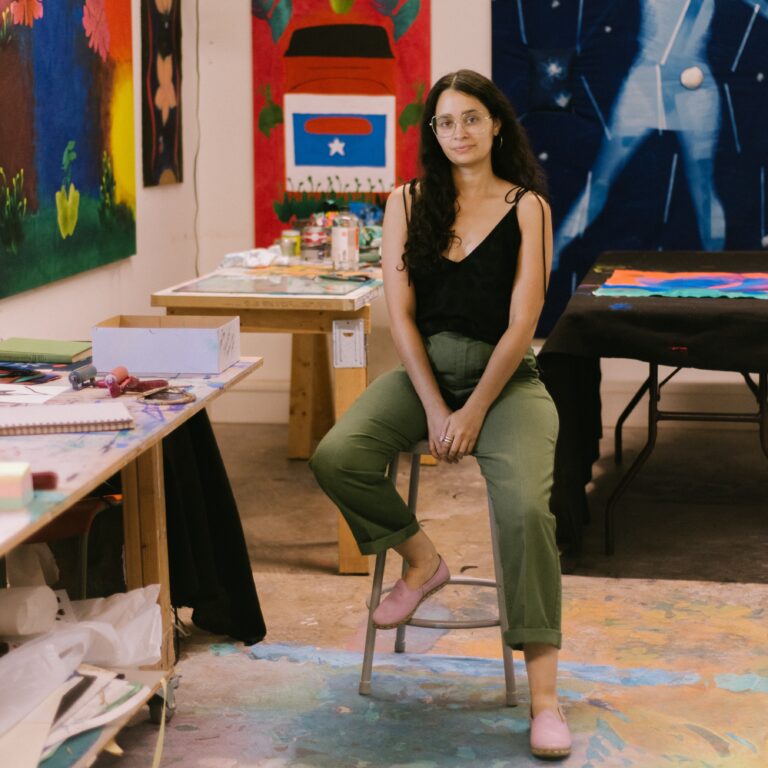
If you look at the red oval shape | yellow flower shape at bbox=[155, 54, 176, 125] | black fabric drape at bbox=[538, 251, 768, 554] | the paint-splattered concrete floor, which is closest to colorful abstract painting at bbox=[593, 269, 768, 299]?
black fabric drape at bbox=[538, 251, 768, 554]

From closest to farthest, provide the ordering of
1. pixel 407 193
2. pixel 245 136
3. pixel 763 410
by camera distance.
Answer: pixel 407 193
pixel 763 410
pixel 245 136

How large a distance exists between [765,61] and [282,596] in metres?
2.97

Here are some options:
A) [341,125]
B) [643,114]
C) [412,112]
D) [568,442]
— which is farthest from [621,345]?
[341,125]

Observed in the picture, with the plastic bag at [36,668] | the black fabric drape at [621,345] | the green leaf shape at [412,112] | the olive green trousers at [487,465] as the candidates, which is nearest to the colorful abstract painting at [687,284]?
the black fabric drape at [621,345]

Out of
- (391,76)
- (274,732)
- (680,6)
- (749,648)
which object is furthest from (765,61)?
(274,732)

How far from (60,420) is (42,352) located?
24.7 inches

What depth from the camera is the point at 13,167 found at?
3.43 metres

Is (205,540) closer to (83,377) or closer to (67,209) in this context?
(83,377)

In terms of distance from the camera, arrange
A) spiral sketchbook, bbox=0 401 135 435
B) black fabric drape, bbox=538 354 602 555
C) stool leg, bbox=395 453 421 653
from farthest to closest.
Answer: black fabric drape, bbox=538 354 602 555
stool leg, bbox=395 453 421 653
spiral sketchbook, bbox=0 401 135 435

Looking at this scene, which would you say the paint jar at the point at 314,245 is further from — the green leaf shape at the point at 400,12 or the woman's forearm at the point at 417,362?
the woman's forearm at the point at 417,362

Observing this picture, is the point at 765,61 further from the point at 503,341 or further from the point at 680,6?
the point at 503,341

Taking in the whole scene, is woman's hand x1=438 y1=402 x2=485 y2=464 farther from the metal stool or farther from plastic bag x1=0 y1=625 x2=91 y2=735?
plastic bag x1=0 y1=625 x2=91 y2=735

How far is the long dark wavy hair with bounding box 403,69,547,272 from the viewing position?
2.82m

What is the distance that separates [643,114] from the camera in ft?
16.6
